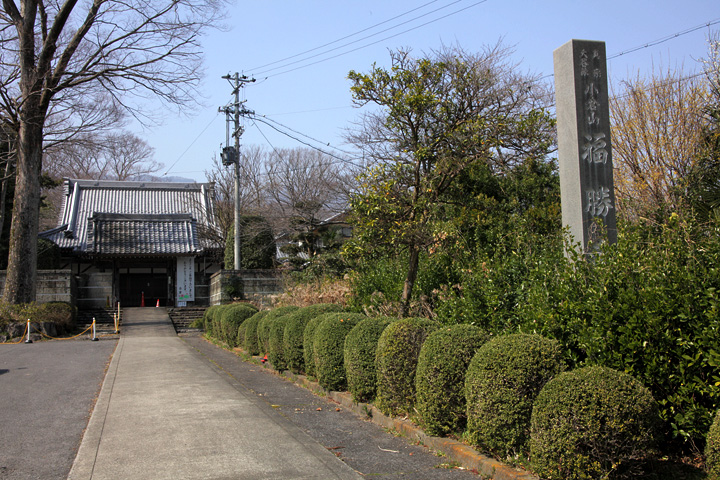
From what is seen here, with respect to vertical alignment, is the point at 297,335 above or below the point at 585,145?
below

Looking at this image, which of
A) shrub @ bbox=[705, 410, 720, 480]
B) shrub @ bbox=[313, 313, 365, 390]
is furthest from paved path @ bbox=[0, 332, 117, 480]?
shrub @ bbox=[705, 410, 720, 480]

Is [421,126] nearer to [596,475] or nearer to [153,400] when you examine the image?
[153,400]

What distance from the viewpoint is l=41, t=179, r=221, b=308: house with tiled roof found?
28.8 metres

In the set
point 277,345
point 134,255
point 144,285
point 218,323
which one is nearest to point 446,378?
point 277,345

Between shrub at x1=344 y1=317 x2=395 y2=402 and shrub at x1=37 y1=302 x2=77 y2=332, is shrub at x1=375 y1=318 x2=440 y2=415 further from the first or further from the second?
shrub at x1=37 y1=302 x2=77 y2=332

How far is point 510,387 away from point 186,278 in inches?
1083

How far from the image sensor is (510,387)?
15.4 feet

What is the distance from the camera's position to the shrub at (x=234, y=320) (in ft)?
51.7

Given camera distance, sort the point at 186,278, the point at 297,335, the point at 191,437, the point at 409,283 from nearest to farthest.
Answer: the point at 191,437
the point at 409,283
the point at 297,335
the point at 186,278

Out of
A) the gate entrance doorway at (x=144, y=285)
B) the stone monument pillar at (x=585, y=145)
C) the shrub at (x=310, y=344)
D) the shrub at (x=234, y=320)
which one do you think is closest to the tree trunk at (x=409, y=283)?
the shrub at (x=310, y=344)

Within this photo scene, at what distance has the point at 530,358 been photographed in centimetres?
468

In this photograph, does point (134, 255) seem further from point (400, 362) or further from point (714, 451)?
point (714, 451)

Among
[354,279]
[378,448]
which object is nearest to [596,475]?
[378,448]

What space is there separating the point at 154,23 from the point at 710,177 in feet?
58.0
